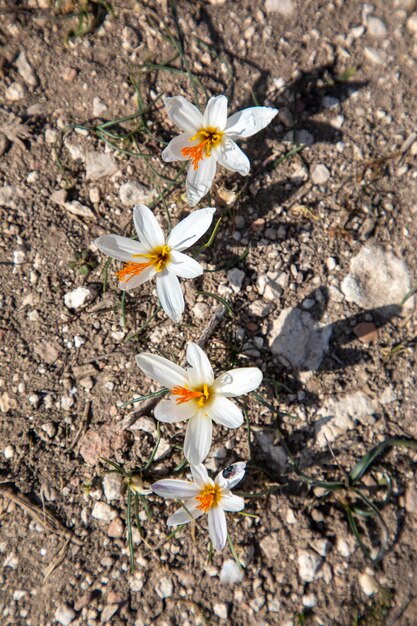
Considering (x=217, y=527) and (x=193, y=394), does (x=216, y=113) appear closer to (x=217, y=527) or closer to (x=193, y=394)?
(x=193, y=394)

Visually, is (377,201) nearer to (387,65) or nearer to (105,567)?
(387,65)

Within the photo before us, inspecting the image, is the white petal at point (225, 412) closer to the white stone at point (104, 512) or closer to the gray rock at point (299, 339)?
the gray rock at point (299, 339)

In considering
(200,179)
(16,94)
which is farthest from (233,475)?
(16,94)

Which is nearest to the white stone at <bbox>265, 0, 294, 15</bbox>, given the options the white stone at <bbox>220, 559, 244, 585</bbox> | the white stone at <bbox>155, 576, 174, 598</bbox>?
the white stone at <bbox>220, 559, 244, 585</bbox>

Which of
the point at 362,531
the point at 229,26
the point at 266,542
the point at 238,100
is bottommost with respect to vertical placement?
the point at 266,542

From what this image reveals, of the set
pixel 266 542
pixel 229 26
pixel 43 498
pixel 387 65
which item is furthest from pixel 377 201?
pixel 43 498

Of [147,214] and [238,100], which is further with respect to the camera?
[238,100]

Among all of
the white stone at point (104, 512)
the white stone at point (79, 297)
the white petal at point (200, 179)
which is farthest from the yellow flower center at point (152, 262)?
the white stone at point (104, 512)
